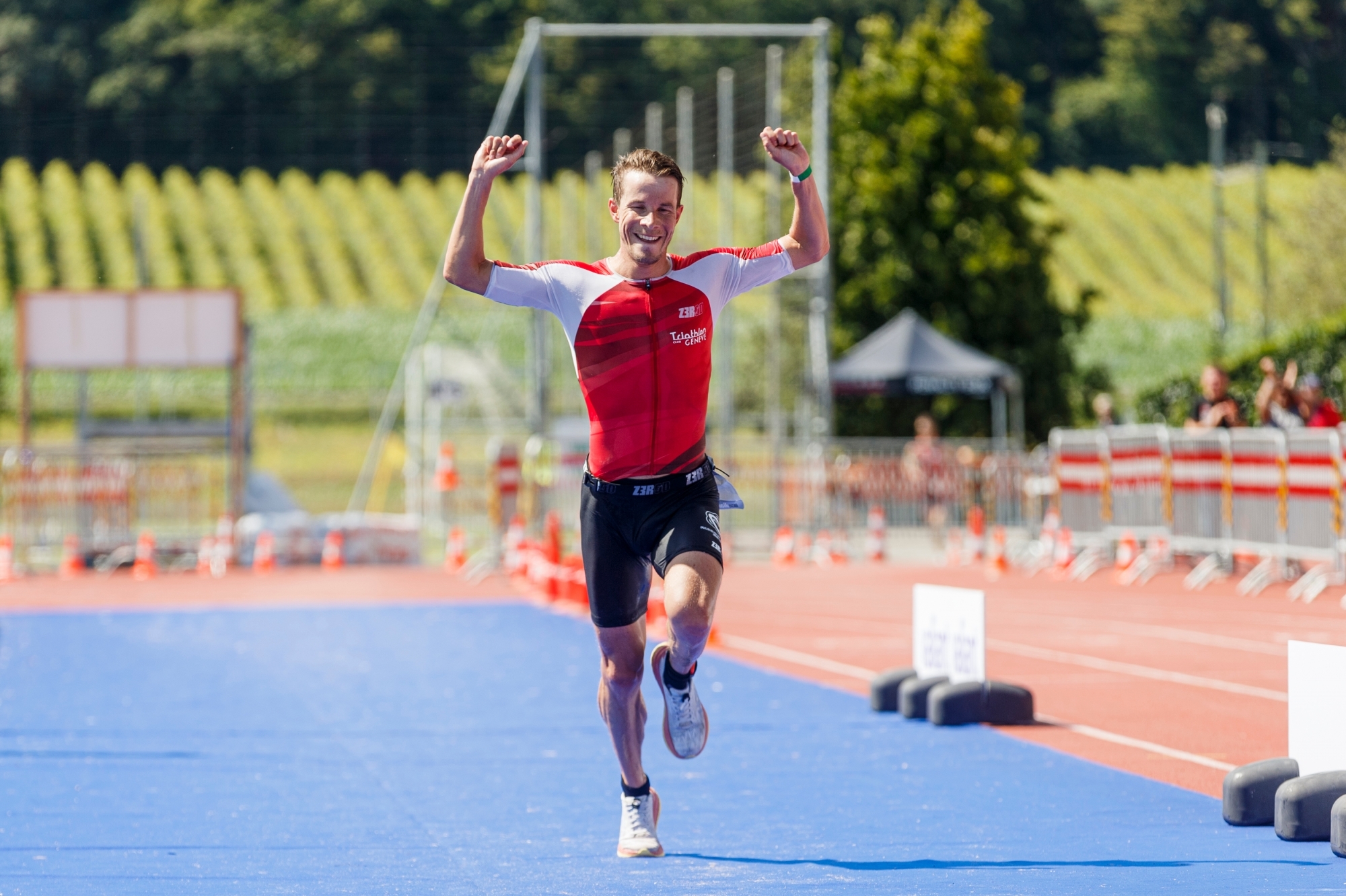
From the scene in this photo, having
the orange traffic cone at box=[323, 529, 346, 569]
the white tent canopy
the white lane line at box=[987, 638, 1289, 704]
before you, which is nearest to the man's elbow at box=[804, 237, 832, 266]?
the white lane line at box=[987, 638, 1289, 704]

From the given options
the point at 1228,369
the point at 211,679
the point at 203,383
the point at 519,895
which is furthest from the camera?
the point at 203,383

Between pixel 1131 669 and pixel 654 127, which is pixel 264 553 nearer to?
pixel 654 127

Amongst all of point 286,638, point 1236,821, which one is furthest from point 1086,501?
point 1236,821

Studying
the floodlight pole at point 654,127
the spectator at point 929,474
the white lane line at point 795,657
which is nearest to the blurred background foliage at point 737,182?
the floodlight pole at point 654,127

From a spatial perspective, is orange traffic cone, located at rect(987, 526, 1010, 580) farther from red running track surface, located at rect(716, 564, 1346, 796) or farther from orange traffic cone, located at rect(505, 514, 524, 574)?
orange traffic cone, located at rect(505, 514, 524, 574)

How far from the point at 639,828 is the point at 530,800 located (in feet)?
4.71

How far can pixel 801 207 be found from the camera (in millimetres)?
6527

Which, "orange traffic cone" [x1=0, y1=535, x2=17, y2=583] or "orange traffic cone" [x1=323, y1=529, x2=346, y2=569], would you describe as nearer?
"orange traffic cone" [x1=0, y1=535, x2=17, y2=583]

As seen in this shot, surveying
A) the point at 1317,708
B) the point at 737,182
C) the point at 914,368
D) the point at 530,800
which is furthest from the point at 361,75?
the point at 1317,708

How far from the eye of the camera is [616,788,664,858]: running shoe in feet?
21.3

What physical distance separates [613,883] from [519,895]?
32 cm

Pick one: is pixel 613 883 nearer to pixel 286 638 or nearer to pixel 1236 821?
pixel 1236 821

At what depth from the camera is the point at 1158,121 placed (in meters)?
97.2

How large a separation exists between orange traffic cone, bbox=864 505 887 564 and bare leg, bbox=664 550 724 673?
20.8 m
